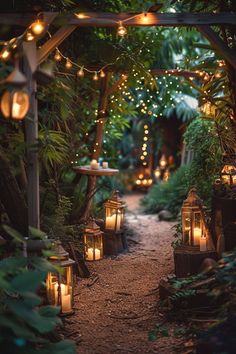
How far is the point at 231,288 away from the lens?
371 cm

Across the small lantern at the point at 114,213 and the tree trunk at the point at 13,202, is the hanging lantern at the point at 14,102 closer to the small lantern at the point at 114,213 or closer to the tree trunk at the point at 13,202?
the tree trunk at the point at 13,202

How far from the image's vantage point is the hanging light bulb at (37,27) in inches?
170

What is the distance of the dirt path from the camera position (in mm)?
4004

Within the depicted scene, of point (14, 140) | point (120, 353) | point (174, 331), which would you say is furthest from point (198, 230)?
point (14, 140)

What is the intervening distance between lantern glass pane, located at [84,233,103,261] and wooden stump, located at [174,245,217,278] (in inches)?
59.3

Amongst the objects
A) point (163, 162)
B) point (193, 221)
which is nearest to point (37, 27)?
point (193, 221)

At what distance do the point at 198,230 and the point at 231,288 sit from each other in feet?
4.75

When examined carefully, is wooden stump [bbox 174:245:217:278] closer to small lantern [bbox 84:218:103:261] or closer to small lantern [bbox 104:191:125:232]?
small lantern [bbox 84:218:103:261]

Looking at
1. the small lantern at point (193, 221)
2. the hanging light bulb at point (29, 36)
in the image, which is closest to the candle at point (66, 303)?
the small lantern at point (193, 221)

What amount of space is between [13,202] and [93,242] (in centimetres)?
167

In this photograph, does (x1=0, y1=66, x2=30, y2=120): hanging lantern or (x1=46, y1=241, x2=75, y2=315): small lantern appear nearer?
(x1=0, y1=66, x2=30, y2=120): hanging lantern

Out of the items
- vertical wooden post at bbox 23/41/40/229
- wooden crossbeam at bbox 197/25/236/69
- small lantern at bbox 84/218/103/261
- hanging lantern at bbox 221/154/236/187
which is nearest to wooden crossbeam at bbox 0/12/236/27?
wooden crossbeam at bbox 197/25/236/69

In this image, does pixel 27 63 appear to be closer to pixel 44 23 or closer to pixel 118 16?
pixel 44 23

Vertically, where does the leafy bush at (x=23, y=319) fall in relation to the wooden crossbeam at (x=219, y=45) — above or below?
below
